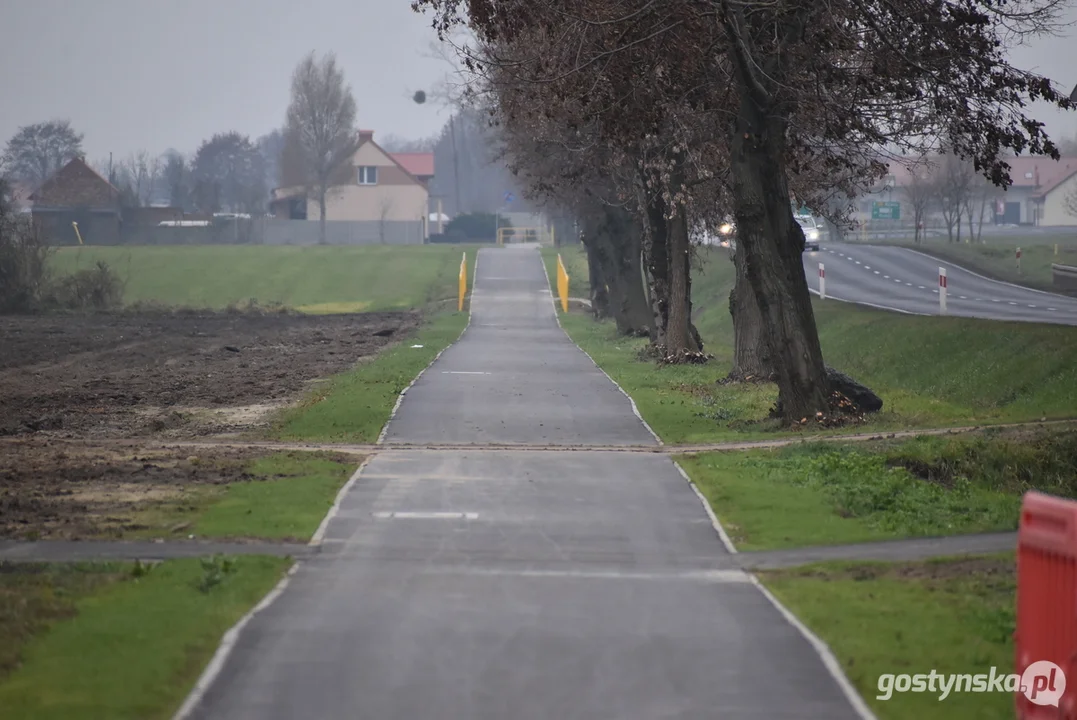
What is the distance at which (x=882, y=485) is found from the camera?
49.1 ft

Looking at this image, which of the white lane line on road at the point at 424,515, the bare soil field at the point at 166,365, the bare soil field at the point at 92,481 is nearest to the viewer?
the bare soil field at the point at 92,481

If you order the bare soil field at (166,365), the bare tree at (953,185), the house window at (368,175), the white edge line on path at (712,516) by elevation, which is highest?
the house window at (368,175)

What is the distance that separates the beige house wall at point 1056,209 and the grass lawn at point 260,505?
112 m

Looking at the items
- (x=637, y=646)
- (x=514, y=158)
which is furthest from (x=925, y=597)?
(x=514, y=158)

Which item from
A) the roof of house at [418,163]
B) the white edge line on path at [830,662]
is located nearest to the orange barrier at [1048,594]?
the white edge line on path at [830,662]

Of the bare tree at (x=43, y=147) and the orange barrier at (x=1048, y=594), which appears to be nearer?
the orange barrier at (x=1048, y=594)

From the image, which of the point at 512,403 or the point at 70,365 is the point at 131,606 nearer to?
the point at 512,403

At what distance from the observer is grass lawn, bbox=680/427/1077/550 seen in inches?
525

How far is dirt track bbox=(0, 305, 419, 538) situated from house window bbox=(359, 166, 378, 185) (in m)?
66.0

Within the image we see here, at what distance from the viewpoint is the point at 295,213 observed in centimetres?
13012

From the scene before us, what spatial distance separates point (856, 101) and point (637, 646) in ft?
47.5

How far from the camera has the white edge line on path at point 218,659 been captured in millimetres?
7746

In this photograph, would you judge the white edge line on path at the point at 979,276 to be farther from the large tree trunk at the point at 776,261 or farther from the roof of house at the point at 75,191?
the roof of house at the point at 75,191

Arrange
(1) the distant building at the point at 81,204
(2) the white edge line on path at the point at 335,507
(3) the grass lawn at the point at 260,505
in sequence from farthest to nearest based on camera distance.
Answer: (1) the distant building at the point at 81,204 → (3) the grass lawn at the point at 260,505 → (2) the white edge line on path at the point at 335,507
